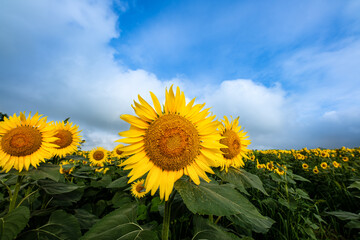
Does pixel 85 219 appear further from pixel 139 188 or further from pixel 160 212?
pixel 160 212

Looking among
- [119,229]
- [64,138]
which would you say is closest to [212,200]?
[119,229]

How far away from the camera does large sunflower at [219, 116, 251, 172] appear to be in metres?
2.93

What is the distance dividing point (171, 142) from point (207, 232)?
108 cm

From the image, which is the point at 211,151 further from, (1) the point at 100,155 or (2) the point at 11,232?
(1) the point at 100,155

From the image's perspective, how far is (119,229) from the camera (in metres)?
1.79

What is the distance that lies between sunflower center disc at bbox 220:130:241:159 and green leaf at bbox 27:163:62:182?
7.64 ft

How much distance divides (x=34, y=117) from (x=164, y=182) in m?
2.72

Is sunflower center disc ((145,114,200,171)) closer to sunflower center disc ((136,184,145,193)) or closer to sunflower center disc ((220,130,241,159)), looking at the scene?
sunflower center disc ((220,130,241,159))

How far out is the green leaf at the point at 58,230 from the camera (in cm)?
255

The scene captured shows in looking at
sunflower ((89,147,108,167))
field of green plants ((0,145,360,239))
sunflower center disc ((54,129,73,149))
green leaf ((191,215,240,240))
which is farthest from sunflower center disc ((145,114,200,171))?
sunflower ((89,147,108,167))

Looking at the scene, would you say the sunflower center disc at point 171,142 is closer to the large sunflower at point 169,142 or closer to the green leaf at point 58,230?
the large sunflower at point 169,142

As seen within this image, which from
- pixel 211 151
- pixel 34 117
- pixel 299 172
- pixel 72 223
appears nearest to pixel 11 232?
pixel 72 223

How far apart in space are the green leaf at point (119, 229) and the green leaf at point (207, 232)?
0.58 m

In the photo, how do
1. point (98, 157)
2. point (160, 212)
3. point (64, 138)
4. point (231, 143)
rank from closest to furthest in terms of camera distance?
point (160, 212) → point (231, 143) → point (64, 138) → point (98, 157)
